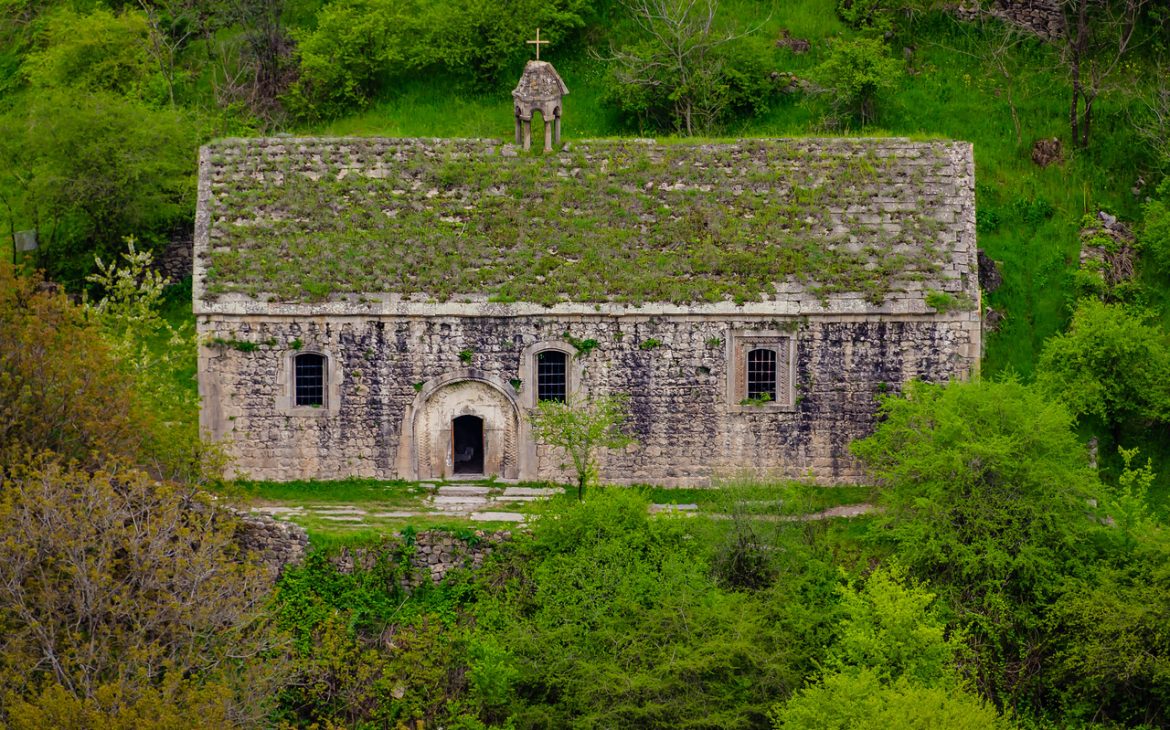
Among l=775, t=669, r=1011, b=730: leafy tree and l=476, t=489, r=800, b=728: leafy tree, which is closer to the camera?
l=775, t=669, r=1011, b=730: leafy tree

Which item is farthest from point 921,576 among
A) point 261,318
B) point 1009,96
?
point 1009,96

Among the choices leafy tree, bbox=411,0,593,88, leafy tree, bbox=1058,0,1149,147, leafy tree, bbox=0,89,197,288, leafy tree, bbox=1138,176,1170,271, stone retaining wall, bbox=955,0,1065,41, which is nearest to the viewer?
leafy tree, bbox=1138,176,1170,271

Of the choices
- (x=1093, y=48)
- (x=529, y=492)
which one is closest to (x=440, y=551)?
(x=529, y=492)

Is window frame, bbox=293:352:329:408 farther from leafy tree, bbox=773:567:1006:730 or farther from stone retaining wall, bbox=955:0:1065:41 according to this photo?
stone retaining wall, bbox=955:0:1065:41

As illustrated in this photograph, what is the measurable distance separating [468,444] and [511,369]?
2663 mm

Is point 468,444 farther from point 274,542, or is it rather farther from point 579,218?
point 274,542

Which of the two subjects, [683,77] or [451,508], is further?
[683,77]

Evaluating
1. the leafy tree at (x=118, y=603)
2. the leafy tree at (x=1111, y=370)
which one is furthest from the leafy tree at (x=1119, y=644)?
the leafy tree at (x=118, y=603)

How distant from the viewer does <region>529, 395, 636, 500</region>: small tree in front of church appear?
41.7m

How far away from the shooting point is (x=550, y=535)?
39188 millimetres

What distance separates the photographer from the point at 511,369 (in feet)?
143

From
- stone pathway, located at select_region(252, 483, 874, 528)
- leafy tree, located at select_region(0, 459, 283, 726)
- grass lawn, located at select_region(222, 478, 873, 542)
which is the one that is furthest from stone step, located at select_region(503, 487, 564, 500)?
leafy tree, located at select_region(0, 459, 283, 726)

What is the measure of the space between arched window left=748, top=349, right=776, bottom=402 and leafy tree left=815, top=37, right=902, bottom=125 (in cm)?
1431

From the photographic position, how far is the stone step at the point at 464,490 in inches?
1682
